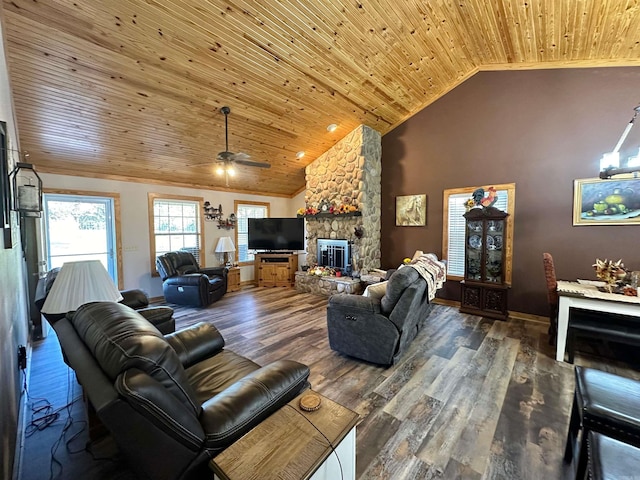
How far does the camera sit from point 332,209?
5.85m

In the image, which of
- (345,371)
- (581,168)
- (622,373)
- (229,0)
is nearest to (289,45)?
(229,0)

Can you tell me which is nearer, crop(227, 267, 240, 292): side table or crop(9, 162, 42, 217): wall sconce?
crop(9, 162, 42, 217): wall sconce

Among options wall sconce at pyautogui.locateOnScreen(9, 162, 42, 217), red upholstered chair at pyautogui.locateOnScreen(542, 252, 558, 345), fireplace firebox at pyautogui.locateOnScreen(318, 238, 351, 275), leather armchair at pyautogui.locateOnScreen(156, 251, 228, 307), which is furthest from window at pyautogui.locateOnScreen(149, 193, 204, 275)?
red upholstered chair at pyautogui.locateOnScreen(542, 252, 558, 345)

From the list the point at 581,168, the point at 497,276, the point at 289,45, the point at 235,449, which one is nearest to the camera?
the point at 235,449

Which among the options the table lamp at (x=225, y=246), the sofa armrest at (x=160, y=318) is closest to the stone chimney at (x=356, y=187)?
the table lamp at (x=225, y=246)

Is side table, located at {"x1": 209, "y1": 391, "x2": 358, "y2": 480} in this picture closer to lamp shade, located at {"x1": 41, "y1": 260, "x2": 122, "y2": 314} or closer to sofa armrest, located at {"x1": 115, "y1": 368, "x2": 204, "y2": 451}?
sofa armrest, located at {"x1": 115, "y1": 368, "x2": 204, "y2": 451}

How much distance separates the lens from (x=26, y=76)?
115 inches

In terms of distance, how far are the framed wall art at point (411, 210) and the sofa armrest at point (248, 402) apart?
4431mm

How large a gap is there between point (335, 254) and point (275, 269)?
1.65 meters

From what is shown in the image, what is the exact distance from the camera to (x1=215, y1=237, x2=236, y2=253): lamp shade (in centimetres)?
632

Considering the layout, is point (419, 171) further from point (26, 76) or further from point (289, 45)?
point (26, 76)

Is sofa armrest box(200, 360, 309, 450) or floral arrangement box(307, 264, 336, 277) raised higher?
sofa armrest box(200, 360, 309, 450)

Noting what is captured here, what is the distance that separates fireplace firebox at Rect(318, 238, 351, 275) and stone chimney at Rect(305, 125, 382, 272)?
142 mm

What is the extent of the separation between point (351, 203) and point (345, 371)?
3565mm
